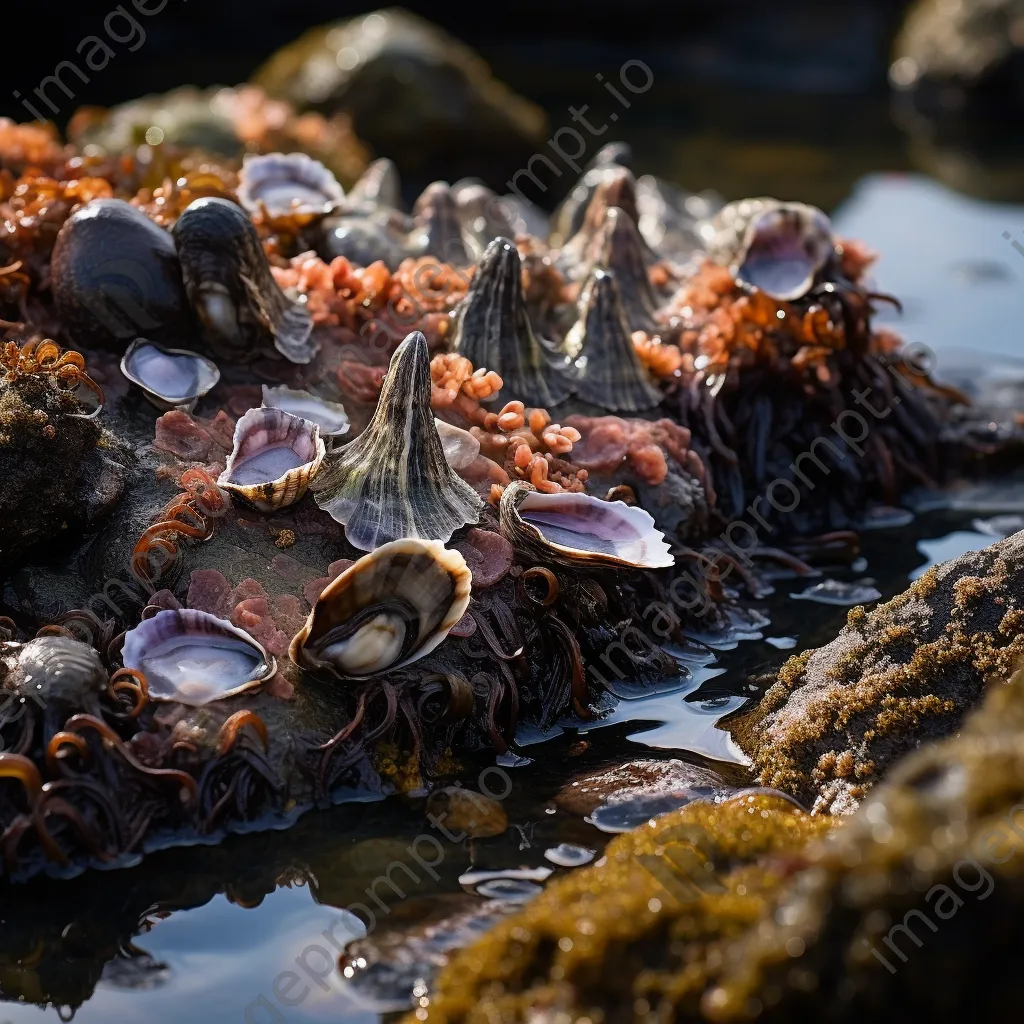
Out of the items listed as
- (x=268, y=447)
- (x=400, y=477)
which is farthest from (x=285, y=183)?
(x=400, y=477)

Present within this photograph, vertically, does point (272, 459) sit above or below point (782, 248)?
below

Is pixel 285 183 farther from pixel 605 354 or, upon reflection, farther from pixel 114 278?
pixel 605 354

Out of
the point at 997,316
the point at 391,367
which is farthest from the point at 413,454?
the point at 997,316

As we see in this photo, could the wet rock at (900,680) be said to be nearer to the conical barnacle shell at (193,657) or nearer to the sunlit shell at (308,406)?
the conical barnacle shell at (193,657)

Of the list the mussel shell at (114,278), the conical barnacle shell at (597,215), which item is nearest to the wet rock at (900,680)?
the mussel shell at (114,278)

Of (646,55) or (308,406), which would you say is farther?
(646,55)

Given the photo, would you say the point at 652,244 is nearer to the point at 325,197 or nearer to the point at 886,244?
the point at 325,197

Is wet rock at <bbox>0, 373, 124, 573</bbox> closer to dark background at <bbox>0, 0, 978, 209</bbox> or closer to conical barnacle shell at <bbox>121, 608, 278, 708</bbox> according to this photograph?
conical barnacle shell at <bbox>121, 608, 278, 708</bbox>
